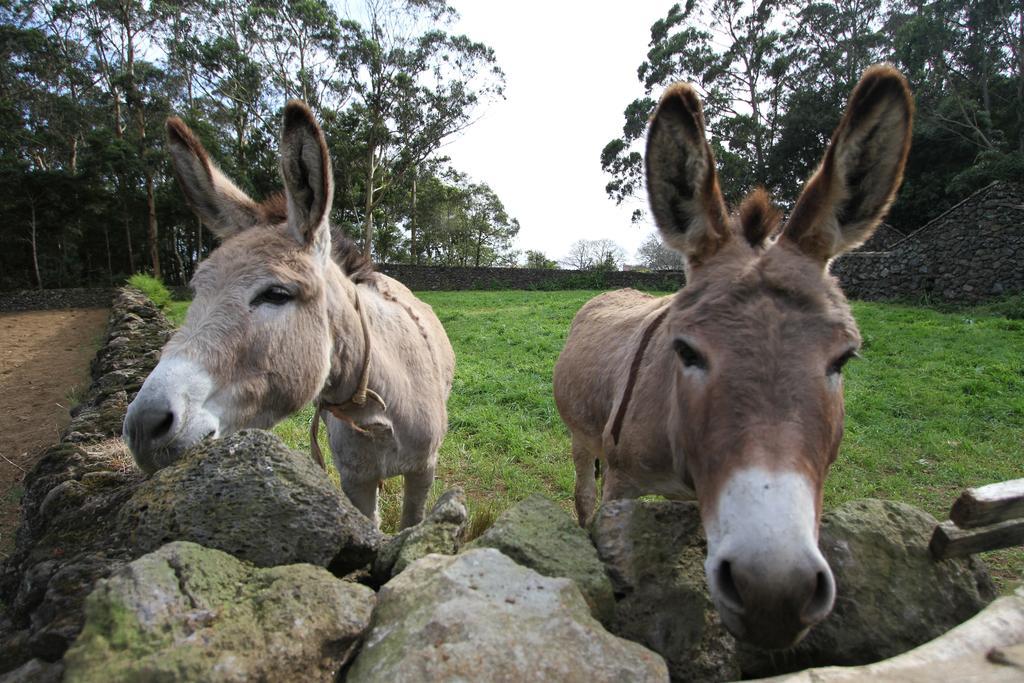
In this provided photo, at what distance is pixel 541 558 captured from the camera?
1.66m

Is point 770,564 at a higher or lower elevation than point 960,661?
higher

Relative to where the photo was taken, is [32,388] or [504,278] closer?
[32,388]

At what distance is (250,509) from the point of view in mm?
1610

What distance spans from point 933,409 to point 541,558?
24.8 ft

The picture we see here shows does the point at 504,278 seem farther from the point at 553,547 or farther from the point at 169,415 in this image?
the point at 553,547

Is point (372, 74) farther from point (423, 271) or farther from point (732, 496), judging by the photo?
point (732, 496)

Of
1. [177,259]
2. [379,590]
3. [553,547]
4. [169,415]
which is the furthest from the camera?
[177,259]

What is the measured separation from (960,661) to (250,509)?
2.01 meters

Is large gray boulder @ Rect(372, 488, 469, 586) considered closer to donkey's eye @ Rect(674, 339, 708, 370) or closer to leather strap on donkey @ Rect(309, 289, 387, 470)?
leather strap on donkey @ Rect(309, 289, 387, 470)

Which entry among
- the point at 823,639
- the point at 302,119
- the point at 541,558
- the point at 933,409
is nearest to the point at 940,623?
the point at 823,639

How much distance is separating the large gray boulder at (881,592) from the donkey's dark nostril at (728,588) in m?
0.50

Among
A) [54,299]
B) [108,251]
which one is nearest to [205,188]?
[54,299]

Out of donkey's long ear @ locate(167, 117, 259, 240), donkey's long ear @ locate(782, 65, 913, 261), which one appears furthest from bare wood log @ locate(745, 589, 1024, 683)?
donkey's long ear @ locate(167, 117, 259, 240)

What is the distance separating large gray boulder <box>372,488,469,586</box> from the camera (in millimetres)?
1793
